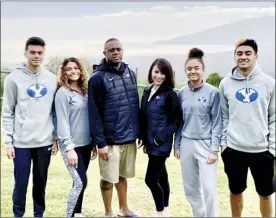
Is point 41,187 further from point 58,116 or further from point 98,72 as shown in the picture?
point 98,72

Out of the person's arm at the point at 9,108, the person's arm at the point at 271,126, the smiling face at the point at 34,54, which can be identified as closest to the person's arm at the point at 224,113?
the person's arm at the point at 271,126

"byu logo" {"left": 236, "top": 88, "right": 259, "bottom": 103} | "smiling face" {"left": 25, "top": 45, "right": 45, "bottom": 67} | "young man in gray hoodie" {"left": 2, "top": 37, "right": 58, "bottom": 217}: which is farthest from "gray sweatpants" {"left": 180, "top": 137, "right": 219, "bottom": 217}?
"smiling face" {"left": 25, "top": 45, "right": 45, "bottom": 67}

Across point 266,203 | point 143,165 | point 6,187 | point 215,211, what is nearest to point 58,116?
point 143,165

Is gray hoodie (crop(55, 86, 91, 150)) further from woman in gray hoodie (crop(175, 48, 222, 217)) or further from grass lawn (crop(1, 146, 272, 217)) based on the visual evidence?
woman in gray hoodie (crop(175, 48, 222, 217))

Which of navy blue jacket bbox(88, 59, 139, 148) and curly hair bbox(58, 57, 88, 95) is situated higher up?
curly hair bbox(58, 57, 88, 95)

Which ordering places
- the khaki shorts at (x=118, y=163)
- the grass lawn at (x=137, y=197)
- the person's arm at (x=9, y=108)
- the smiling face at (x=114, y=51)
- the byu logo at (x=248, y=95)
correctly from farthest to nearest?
the grass lawn at (x=137, y=197), the khaki shorts at (x=118, y=163), the smiling face at (x=114, y=51), the person's arm at (x=9, y=108), the byu logo at (x=248, y=95)

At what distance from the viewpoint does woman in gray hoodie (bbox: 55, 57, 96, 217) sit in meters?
2.80

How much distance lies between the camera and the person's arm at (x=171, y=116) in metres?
2.84

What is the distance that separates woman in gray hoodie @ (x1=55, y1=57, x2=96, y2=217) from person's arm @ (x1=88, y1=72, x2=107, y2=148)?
8 cm

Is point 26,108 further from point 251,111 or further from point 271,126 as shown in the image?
point 271,126

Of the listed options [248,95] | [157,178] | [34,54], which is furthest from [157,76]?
[34,54]

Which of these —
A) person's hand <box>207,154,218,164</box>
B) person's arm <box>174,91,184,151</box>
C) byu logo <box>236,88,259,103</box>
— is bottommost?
person's hand <box>207,154,218,164</box>

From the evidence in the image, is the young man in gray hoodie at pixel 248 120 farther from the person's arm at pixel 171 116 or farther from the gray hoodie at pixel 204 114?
the person's arm at pixel 171 116

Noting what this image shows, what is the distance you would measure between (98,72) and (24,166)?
81 centimetres
